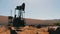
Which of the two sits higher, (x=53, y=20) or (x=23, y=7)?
(x=23, y=7)

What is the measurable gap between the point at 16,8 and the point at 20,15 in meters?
0.83

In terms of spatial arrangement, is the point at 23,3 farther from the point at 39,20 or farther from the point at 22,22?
the point at 39,20

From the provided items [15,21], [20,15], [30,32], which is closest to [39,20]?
[20,15]

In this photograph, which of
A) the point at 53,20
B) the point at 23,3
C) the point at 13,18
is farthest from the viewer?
the point at 53,20

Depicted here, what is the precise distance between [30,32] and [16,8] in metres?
4.23

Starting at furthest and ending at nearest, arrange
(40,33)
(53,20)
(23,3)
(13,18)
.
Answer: (53,20) < (13,18) < (23,3) < (40,33)

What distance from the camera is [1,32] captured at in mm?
8531

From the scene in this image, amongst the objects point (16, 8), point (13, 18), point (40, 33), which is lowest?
point (40, 33)

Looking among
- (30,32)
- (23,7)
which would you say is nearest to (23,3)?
(23,7)

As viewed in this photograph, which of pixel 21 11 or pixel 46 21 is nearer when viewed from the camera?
pixel 21 11

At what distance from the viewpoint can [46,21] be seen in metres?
14.7

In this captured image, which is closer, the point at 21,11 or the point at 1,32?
the point at 1,32

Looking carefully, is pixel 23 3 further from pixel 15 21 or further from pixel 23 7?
pixel 15 21

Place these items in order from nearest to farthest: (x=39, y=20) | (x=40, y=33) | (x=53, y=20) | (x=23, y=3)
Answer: (x=40, y=33) → (x=23, y=3) → (x=53, y=20) → (x=39, y=20)
